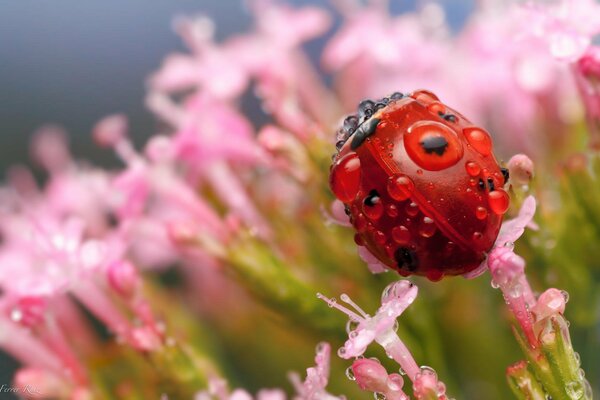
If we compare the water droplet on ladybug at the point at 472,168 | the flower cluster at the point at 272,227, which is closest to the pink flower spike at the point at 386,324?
the flower cluster at the point at 272,227

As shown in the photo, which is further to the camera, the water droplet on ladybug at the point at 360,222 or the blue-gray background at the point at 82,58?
the blue-gray background at the point at 82,58

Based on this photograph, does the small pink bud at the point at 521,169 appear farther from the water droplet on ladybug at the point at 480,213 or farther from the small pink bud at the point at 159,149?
the small pink bud at the point at 159,149

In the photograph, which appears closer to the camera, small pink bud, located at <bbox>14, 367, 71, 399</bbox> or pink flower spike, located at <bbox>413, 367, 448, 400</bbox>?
pink flower spike, located at <bbox>413, 367, 448, 400</bbox>

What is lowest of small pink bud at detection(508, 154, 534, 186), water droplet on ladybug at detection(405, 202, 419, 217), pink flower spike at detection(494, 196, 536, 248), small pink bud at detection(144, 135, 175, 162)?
water droplet on ladybug at detection(405, 202, 419, 217)

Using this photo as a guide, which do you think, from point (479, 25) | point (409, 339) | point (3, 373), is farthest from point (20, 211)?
point (479, 25)

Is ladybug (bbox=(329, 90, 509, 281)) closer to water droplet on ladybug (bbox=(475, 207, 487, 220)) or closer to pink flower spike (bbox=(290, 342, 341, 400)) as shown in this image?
water droplet on ladybug (bbox=(475, 207, 487, 220))

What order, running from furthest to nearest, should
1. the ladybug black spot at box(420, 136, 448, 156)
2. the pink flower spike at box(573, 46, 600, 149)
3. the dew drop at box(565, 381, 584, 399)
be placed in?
the pink flower spike at box(573, 46, 600, 149) < the dew drop at box(565, 381, 584, 399) < the ladybug black spot at box(420, 136, 448, 156)

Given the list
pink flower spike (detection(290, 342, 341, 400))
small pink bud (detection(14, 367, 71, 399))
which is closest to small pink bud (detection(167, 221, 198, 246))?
small pink bud (detection(14, 367, 71, 399))
